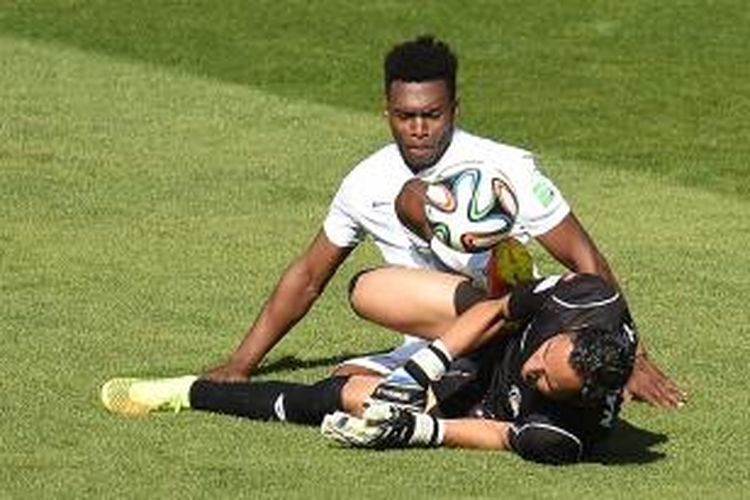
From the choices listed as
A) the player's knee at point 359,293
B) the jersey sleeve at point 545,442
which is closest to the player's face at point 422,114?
the player's knee at point 359,293

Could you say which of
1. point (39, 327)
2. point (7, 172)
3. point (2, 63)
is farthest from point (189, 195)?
point (2, 63)

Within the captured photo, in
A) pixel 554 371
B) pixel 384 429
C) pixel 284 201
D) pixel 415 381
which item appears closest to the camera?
pixel 554 371

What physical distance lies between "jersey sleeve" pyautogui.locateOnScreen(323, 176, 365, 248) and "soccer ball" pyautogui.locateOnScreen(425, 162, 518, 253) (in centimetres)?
90

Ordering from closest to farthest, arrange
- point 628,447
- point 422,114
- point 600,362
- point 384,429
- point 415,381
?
point 600,362 < point 384,429 < point 415,381 < point 628,447 < point 422,114

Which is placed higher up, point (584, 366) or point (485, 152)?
point (485, 152)

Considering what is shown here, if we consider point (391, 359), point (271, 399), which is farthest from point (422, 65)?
point (271, 399)

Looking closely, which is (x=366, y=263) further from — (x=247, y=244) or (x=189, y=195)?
(x=189, y=195)

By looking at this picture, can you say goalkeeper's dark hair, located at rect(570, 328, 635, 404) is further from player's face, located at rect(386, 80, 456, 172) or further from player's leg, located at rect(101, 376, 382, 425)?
player's face, located at rect(386, 80, 456, 172)

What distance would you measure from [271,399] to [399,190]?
3.57 feet

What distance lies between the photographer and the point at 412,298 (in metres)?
11.6

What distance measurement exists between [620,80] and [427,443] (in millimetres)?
12678

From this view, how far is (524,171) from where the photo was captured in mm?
11633

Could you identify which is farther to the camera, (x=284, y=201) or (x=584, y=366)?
(x=284, y=201)

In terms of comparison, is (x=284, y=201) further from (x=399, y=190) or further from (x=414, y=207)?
(x=414, y=207)
